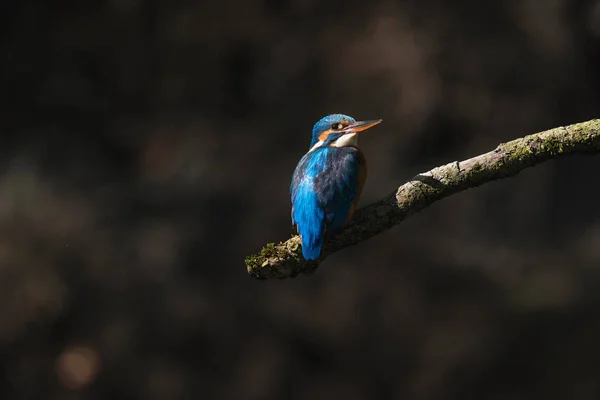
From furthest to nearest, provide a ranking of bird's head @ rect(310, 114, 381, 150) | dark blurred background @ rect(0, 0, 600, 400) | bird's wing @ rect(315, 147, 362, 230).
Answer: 1. dark blurred background @ rect(0, 0, 600, 400)
2. bird's head @ rect(310, 114, 381, 150)
3. bird's wing @ rect(315, 147, 362, 230)

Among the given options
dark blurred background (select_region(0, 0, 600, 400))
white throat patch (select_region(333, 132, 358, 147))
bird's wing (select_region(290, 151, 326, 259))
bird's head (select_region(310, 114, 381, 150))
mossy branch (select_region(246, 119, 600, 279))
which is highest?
dark blurred background (select_region(0, 0, 600, 400))

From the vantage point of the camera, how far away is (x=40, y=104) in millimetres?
5020

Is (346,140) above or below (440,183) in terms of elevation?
above

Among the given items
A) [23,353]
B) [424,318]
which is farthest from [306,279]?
[23,353]

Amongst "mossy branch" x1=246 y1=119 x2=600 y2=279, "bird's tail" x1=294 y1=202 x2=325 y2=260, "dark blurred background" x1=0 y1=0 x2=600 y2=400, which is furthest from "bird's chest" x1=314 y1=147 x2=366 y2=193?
"dark blurred background" x1=0 y1=0 x2=600 y2=400

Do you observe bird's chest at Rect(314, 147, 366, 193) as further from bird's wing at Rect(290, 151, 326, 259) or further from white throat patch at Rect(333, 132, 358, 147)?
white throat patch at Rect(333, 132, 358, 147)

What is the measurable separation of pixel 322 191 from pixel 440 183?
0.45 meters

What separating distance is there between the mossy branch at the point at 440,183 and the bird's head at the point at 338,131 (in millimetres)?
517

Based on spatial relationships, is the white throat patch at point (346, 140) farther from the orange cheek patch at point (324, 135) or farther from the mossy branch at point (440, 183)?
the mossy branch at point (440, 183)

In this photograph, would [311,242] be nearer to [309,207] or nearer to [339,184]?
[309,207]

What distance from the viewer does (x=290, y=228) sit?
4547 mm

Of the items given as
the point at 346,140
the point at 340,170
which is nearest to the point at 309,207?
the point at 340,170

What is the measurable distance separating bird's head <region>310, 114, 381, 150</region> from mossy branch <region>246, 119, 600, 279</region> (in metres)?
0.52

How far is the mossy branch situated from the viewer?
75.9 inches
